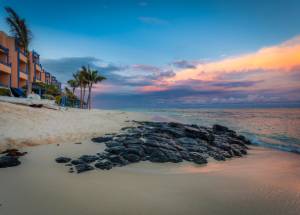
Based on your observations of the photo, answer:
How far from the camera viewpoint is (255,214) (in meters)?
3.83

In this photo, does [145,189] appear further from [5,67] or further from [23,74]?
[23,74]

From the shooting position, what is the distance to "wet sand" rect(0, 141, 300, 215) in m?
3.80

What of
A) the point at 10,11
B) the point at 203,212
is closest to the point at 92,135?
the point at 203,212

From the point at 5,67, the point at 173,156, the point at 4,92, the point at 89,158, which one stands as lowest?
the point at 173,156

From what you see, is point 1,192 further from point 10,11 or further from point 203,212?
point 10,11

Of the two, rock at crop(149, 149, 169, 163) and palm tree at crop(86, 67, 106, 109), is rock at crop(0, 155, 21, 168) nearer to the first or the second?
rock at crop(149, 149, 169, 163)

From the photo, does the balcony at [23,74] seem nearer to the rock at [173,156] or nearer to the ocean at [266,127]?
the ocean at [266,127]

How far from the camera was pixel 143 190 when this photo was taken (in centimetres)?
471

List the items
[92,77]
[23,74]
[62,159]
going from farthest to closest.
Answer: [92,77], [23,74], [62,159]

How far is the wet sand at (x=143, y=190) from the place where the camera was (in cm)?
380

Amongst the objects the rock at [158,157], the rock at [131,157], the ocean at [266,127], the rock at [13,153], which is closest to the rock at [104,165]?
the rock at [131,157]

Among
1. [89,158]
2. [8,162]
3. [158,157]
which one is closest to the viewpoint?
[8,162]

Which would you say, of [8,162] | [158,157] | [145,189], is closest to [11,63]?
[8,162]

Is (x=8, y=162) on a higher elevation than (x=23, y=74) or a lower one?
lower
